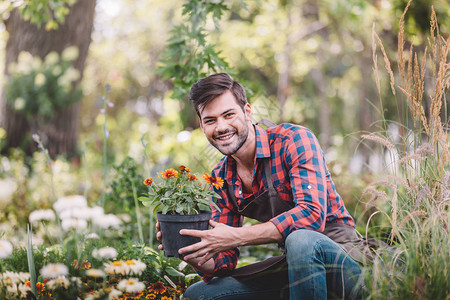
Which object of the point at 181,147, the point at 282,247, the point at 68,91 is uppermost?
the point at 68,91

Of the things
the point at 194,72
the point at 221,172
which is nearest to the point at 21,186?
the point at 194,72

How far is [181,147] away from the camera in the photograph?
634 centimetres

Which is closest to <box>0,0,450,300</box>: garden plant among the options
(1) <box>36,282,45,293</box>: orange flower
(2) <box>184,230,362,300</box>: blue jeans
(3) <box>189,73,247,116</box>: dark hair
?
(1) <box>36,282,45,293</box>: orange flower

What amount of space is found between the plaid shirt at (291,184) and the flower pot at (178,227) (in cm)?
18

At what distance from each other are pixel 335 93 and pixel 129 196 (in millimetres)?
16816

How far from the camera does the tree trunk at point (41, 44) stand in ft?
21.7

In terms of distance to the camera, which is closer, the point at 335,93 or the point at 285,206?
the point at 285,206

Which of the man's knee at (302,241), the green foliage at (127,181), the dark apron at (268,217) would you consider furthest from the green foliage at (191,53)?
the man's knee at (302,241)

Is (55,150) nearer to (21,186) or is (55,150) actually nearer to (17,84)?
(17,84)

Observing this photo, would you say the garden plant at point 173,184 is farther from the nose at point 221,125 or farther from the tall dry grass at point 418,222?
the nose at point 221,125

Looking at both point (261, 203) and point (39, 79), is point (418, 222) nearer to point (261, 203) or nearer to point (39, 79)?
point (261, 203)

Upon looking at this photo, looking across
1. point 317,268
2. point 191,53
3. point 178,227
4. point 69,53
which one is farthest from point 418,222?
point 69,53

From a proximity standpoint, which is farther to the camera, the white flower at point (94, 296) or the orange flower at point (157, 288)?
the orange flower at point (157, 288)

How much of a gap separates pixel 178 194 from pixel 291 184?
533mm
